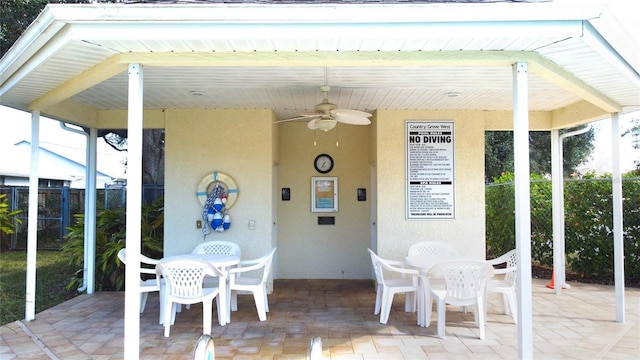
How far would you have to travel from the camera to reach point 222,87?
504 cm

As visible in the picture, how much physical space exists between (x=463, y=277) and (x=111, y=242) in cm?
536

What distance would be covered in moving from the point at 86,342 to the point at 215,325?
1260 millimetres

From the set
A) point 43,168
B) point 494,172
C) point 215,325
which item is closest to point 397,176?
point 215,325

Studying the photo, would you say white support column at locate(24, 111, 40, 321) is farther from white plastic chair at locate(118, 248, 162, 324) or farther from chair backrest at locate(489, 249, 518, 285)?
chair backrest at locate(489, 249, 518, 285)

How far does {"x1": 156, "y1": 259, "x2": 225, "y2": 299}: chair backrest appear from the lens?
4395 millimetres

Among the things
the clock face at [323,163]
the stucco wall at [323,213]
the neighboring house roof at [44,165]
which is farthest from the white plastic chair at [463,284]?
the neighboring house roof at [44,165]

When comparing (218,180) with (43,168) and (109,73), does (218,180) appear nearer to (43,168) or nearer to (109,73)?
(109,73)

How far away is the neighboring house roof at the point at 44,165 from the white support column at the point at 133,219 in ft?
33.0

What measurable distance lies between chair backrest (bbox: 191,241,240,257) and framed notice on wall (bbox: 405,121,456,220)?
2553 millimetres

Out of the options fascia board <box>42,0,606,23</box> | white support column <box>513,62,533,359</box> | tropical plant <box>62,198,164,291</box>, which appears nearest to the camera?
fascia board <box>42,0,606,23</box>

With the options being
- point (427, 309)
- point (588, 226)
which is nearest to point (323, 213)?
point (427, 309)

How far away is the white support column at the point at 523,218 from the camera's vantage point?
3207 mm

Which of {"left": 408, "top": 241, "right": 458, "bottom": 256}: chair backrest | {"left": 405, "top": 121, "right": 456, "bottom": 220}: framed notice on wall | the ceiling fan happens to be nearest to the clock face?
{"left": 405, "top": 121, "right": 456, "bottom": 220}: framed notice on wall

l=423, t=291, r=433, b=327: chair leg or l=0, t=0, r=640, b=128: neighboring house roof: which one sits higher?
l=0, t=0, r=640, b=128: neighboring house roof
